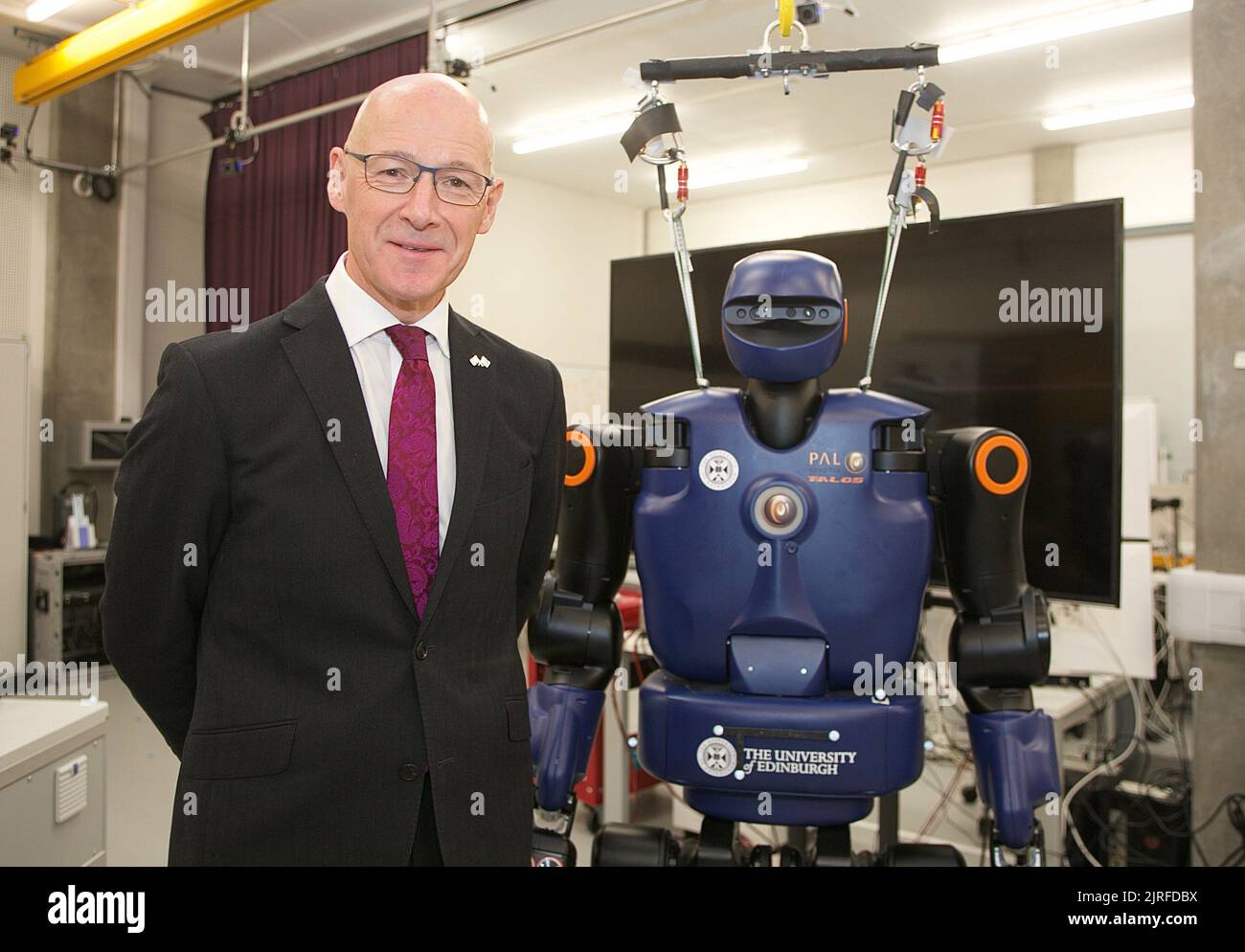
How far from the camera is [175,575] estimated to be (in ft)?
4.09

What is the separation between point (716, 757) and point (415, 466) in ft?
3.15

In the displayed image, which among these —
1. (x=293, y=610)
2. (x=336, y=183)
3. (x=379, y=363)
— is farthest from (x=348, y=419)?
(x=336, y=183)

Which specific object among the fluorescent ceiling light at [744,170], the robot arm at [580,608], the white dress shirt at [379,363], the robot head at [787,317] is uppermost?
the fluorescent ceiling light at [744,170]

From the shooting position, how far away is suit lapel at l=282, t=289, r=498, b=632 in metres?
1.23

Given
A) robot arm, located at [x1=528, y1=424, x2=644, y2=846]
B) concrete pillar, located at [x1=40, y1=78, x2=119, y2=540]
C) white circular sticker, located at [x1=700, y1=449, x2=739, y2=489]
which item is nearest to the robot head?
white circular sticker, located at [x1=700, y1=449, x2=739, y2=489]

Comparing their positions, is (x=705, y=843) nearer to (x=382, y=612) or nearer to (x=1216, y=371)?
(x=382, y=612)

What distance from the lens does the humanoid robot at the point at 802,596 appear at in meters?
1.93

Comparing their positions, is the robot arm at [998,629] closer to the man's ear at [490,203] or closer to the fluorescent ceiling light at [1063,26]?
the man's ear at [490,203]

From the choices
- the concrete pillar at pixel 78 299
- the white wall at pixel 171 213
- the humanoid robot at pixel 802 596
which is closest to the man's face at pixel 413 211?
the humanoid robot at pixel 802 596

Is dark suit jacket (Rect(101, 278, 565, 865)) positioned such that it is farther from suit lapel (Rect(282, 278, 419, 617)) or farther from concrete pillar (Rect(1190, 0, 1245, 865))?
concrete pillar (Rect(1190, 0, 1245, 865))

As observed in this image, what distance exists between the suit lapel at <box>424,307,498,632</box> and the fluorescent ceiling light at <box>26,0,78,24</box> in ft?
17.4

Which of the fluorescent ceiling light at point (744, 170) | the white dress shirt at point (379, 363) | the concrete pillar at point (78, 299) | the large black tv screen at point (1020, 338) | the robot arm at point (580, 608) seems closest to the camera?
the white dress shirt at point (379, 363)

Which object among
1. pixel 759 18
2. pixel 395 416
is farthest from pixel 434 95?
pixel 759 18
